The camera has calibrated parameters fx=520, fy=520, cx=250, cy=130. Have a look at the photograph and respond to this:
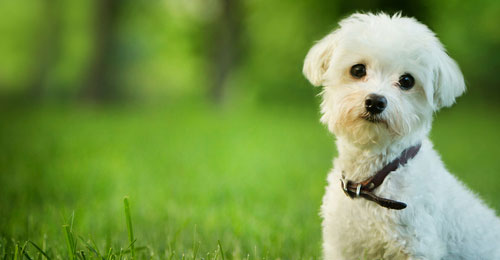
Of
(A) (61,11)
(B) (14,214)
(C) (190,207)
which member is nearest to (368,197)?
(C) (190,207)

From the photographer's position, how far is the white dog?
2973 millimetres

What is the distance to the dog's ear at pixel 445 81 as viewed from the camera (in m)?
3.14

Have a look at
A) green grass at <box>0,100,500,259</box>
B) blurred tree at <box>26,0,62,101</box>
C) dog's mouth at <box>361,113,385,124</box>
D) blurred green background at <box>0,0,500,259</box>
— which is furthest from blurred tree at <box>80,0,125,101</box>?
dog's mouth at <box>361,113,385,124</box>

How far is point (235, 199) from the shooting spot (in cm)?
599

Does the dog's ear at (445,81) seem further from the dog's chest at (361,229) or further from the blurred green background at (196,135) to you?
the blurred green background at (196,135)

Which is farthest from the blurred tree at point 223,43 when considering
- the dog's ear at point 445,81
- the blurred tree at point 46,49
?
the dog's ear at point 445,81

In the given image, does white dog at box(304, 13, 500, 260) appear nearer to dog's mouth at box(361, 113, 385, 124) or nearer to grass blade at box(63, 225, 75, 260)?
dog's mouth at box(361, 113, 385, 124)

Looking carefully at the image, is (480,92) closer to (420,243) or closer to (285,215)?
(285,215)

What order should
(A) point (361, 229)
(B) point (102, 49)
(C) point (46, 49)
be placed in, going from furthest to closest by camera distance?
(C) point (46, 49) → (B) point (102, 49) → (A) point (361, 229)

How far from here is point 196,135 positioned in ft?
40.1

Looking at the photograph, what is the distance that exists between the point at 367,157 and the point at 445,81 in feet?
2.14

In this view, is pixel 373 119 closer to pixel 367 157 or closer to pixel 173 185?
pixel 367 157

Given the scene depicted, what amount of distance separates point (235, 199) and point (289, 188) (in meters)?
1.00

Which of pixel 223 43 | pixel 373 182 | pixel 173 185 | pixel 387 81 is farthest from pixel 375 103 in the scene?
pixel 223 43
